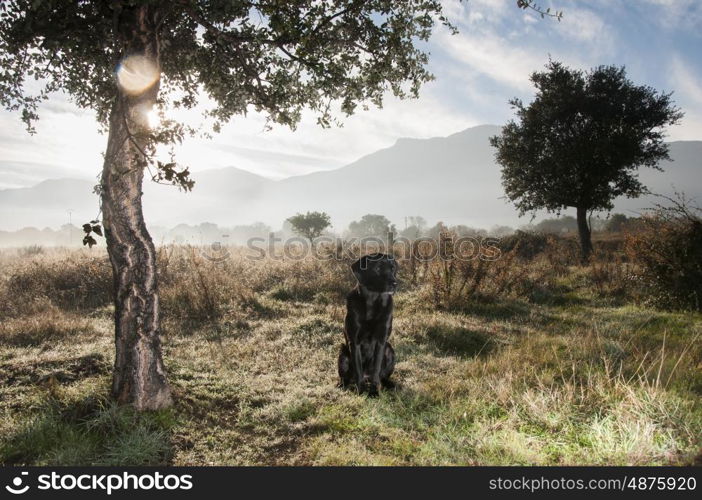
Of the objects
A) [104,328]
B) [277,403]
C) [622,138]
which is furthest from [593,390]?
[622,138]

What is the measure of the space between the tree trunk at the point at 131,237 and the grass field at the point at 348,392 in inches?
19.8

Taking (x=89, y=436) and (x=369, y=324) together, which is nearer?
(x=89, y=436)

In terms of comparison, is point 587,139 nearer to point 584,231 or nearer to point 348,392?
point 584,231

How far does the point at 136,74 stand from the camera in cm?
512

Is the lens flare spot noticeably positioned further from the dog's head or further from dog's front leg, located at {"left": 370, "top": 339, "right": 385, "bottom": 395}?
dog's front leg, located at {"left": 370, "top": 339, "right": 385, "bottom": 395}

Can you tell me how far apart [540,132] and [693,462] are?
23997 mm

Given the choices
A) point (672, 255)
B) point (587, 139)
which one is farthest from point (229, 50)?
point (587, 139)

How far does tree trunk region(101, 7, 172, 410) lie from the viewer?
201 inches

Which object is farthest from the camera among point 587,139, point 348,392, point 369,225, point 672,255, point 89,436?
point 369,225

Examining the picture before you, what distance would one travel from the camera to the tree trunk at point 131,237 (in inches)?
201

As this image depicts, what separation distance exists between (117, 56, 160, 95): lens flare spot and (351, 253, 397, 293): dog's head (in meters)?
3.50

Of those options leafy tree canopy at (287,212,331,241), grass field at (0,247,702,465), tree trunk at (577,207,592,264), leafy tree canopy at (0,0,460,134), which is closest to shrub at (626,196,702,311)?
grass field at (0,247,702,465)

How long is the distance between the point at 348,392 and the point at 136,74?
5.11 metres

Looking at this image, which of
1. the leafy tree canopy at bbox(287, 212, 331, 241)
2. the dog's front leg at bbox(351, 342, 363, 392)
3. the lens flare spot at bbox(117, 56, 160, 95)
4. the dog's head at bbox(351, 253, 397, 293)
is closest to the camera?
the lens flare spot at bbox(117, 56, 160, 95)
